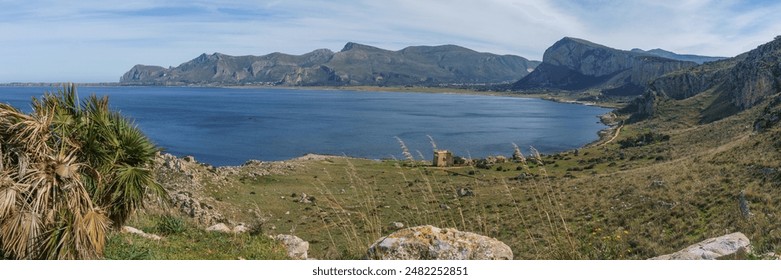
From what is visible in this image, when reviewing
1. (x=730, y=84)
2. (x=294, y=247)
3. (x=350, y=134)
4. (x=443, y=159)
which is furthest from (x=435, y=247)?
(x=730, y=84)

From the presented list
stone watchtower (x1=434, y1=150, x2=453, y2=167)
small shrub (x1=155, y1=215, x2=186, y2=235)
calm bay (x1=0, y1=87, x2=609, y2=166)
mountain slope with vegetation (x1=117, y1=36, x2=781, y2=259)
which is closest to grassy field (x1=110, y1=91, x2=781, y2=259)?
mountain slope with vegetation (x1=117, y1=36, x2=781, y2=259)

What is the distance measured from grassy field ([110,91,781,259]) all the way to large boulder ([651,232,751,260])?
0.37 meters

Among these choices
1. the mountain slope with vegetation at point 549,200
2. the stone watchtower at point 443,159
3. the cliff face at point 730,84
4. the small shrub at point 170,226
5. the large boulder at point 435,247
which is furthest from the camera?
the cliff face at point 730,84

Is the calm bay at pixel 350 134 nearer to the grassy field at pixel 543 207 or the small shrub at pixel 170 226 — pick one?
the grassy field at pixel 543 207

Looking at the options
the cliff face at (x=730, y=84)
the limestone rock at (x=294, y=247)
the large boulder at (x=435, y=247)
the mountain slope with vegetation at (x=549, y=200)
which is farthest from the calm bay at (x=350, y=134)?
the large boulder at (x=435, y=247)

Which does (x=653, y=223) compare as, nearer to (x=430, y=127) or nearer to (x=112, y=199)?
(x=112, y=199)

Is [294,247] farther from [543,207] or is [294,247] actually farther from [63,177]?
[543,207]

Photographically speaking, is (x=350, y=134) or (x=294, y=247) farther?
(x=350, y=134)

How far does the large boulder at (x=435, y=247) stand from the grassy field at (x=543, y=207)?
31 cm

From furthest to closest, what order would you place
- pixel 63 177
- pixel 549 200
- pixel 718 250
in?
pixel 549 200 < pixel 718 250 < pixel 63 177

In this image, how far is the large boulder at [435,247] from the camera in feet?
19.7

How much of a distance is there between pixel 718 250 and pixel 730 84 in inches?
5076

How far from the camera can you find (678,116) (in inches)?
4343

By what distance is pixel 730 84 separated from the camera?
370 ft
